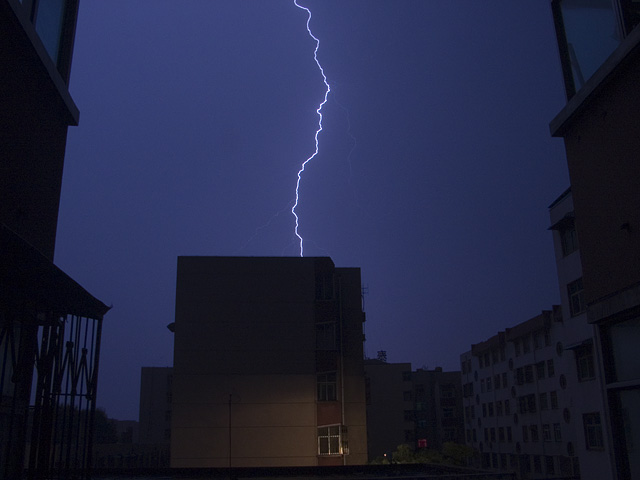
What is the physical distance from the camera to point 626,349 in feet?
18.2

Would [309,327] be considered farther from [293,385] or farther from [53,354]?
[53,354]

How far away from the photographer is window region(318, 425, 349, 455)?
76.3ft

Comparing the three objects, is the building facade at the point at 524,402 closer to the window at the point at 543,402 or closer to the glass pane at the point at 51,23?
the window at the point at 543,402

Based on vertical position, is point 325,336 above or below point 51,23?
below

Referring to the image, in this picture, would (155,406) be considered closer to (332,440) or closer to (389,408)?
(389,408)

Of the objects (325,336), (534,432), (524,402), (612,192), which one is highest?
(325,336)

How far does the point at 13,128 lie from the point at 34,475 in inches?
146

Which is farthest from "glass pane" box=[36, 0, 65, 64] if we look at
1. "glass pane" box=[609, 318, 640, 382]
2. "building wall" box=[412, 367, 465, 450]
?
"building wall" box=[412, 367, 465, 450]

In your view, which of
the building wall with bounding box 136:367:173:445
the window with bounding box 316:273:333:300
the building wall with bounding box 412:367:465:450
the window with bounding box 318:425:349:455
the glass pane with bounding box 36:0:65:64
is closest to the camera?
the glass pane with bounding box 36:0:65:64

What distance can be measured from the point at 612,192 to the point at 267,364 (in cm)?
2028

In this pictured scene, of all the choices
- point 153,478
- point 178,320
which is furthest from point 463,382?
point 153,478

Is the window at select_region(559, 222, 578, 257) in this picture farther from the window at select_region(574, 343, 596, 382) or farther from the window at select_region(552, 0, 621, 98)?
the window at select_region(552, 0, 621, 98)

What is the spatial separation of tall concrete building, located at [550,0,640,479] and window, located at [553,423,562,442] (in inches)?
1172

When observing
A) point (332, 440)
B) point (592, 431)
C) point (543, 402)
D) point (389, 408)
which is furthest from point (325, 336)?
point (389, 408)
